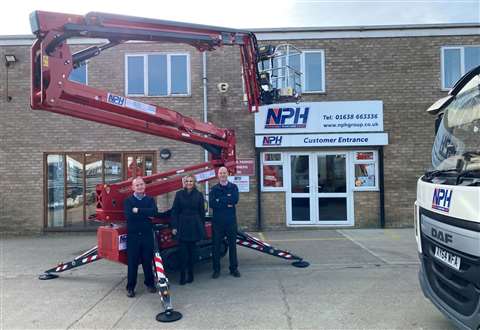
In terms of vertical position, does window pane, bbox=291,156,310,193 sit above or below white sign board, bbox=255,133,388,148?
below

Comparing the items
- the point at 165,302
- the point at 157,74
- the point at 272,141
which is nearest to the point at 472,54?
the point at 272,141

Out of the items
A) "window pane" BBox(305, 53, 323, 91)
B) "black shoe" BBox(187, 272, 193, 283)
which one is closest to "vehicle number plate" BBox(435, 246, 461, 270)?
"black shoe" BBox(187, 272, 193, 283)

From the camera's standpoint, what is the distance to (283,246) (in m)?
9.47

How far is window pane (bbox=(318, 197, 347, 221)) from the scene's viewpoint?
39.1 feet

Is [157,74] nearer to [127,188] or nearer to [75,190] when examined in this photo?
[75,190]

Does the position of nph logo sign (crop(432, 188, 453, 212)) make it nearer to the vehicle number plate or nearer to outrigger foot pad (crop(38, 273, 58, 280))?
the vehicle number plate

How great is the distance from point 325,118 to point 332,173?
1.59m

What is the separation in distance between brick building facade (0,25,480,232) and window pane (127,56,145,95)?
0.18 m

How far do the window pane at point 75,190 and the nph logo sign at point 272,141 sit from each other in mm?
5249

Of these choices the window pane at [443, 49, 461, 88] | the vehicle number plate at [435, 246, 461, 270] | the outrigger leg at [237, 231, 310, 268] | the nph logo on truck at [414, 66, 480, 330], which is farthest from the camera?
the window pane at [443, 49, 461, 88]

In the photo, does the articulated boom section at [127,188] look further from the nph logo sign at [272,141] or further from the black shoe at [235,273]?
the nph logo sign at [272,141]

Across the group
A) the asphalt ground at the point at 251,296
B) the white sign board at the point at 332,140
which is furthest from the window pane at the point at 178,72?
the asphalt ground at the point at 251,296

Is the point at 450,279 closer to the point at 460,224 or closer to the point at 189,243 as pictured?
the point at 460,224

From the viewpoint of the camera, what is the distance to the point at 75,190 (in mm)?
11945
